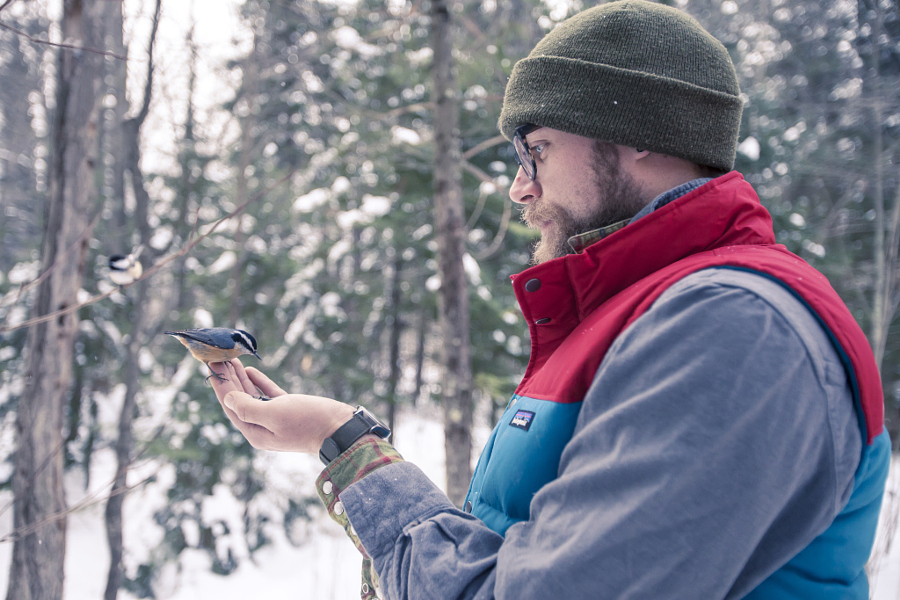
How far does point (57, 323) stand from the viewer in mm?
3191

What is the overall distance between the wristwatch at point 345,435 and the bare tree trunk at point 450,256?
11.0 ft

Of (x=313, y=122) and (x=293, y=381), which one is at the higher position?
(x=313, y=122)

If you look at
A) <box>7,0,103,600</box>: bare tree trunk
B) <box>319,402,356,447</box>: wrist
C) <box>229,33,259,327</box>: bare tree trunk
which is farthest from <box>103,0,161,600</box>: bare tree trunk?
<box>319,402,356,447</box>: wrist

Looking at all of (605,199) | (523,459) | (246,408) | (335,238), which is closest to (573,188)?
(605,199)

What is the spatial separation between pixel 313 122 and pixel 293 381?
20.6ft

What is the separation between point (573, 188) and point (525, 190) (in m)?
0.15

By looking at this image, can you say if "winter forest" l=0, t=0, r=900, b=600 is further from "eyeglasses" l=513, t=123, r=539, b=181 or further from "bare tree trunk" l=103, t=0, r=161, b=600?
"eyeglasses" l=513, t=123, r=539, b=181

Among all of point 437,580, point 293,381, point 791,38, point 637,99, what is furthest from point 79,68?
point 791,38

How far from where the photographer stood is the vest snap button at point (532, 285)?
1.09m

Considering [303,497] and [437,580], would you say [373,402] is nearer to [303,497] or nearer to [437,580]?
[303,497]

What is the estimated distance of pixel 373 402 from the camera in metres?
8.71

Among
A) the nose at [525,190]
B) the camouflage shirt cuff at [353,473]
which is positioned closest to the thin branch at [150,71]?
the nose at [525,190]

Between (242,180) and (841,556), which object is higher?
(242,180)

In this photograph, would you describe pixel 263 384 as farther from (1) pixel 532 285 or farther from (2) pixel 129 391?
(2) pixel 129 391
